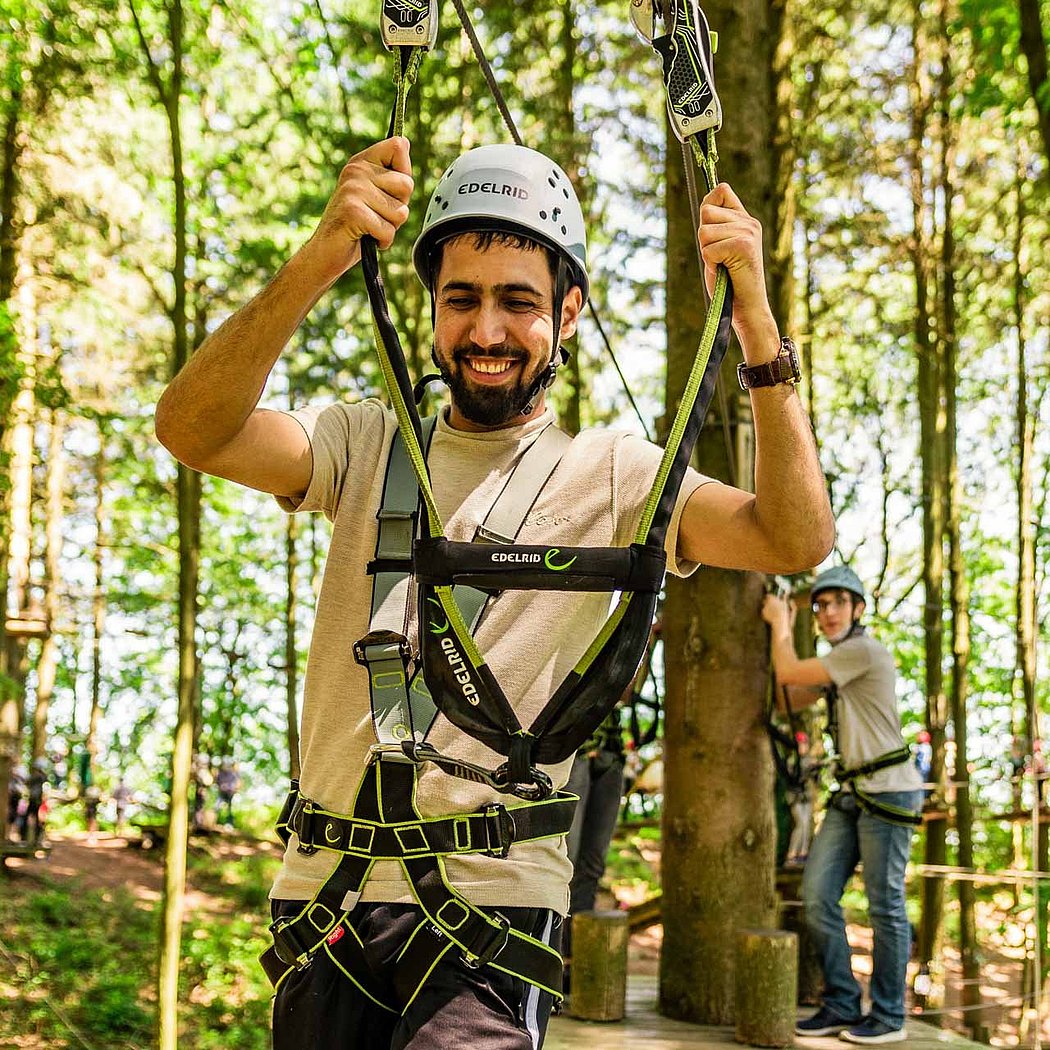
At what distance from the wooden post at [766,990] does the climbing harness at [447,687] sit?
10.6 feet

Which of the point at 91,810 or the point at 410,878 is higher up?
the point at 410,878

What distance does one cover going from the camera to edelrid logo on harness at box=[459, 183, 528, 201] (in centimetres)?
218

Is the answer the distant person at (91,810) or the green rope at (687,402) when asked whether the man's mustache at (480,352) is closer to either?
the green rope at (687,402)

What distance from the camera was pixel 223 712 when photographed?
87.1 ft

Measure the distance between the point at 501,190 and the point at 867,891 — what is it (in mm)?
4859

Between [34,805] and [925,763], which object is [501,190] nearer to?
[925,763]

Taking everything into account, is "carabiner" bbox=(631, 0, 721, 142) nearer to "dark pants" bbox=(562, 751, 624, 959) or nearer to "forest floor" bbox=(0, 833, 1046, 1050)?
"dark pants" bbox=(562, 751, 624, 959)

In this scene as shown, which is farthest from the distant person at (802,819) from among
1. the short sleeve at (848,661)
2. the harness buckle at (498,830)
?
the harness buckle at (498,830)

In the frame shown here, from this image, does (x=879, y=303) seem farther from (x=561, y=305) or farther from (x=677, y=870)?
(x=561, y=305)

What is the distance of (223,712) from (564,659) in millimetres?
25664

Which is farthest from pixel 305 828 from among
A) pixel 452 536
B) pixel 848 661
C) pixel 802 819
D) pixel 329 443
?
pixel 802 819

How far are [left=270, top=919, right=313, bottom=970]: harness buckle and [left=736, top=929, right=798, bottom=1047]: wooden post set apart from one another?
344 centimetres

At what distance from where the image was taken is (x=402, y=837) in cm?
190

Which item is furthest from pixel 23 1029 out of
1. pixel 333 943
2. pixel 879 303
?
pixel 879 303
